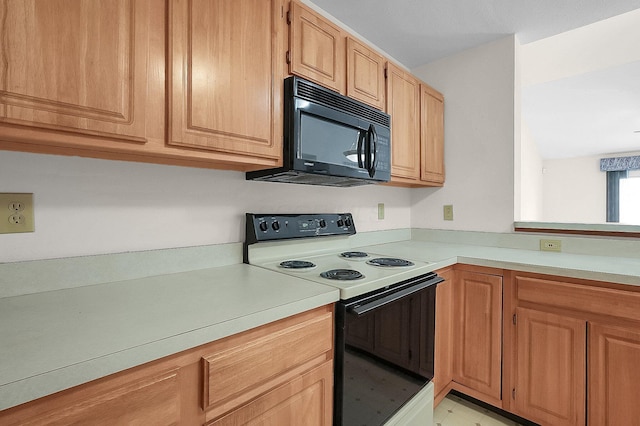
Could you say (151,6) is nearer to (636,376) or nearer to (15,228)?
(15,228)

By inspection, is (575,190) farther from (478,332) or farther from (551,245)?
(478,332)

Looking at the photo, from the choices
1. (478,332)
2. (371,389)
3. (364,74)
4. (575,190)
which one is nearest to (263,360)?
(371,389)

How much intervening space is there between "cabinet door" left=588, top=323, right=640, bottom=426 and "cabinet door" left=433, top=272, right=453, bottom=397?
2.05ft

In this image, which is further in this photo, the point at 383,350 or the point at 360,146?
the point at 360,146

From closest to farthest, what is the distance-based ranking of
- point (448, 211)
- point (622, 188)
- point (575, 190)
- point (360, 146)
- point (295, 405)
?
point (295, 405)
point (360, 146)
point (448, 211)
point (622, 188)
point (575, 190)

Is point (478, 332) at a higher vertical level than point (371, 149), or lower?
lower

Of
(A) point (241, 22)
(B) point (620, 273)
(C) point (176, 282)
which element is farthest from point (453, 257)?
(A) point (241, 22)

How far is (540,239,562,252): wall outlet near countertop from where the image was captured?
197 cm

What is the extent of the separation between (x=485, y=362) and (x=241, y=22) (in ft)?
6.79

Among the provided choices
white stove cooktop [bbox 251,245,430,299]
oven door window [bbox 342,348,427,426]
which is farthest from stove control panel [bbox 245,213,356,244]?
oven door window [bbox 342,348,427,426]

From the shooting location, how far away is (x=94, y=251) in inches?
43.2

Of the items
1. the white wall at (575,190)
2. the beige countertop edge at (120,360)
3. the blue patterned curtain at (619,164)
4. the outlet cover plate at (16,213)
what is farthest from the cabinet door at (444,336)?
the blue patterned curtain at (619,164)

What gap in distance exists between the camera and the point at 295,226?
168 cm

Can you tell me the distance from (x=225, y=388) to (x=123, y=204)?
2.62 feet
